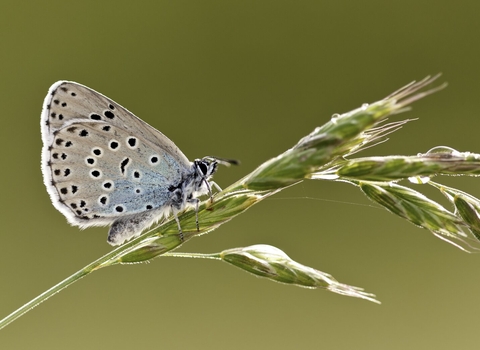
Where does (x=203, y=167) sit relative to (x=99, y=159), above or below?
below

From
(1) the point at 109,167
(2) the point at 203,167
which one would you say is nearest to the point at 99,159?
(1) the point at 109,167

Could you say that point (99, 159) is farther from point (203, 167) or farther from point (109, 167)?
point (203, 167)

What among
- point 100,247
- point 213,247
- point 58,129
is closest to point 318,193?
point 213,247

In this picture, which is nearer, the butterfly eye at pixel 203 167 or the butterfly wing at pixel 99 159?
the butterfly wing at pixel 99 159

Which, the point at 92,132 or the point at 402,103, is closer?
the point at 402,103

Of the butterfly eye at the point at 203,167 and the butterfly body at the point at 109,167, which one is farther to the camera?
the butterfly eye at the point at 203,167

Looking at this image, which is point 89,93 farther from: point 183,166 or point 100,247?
point 100,247
